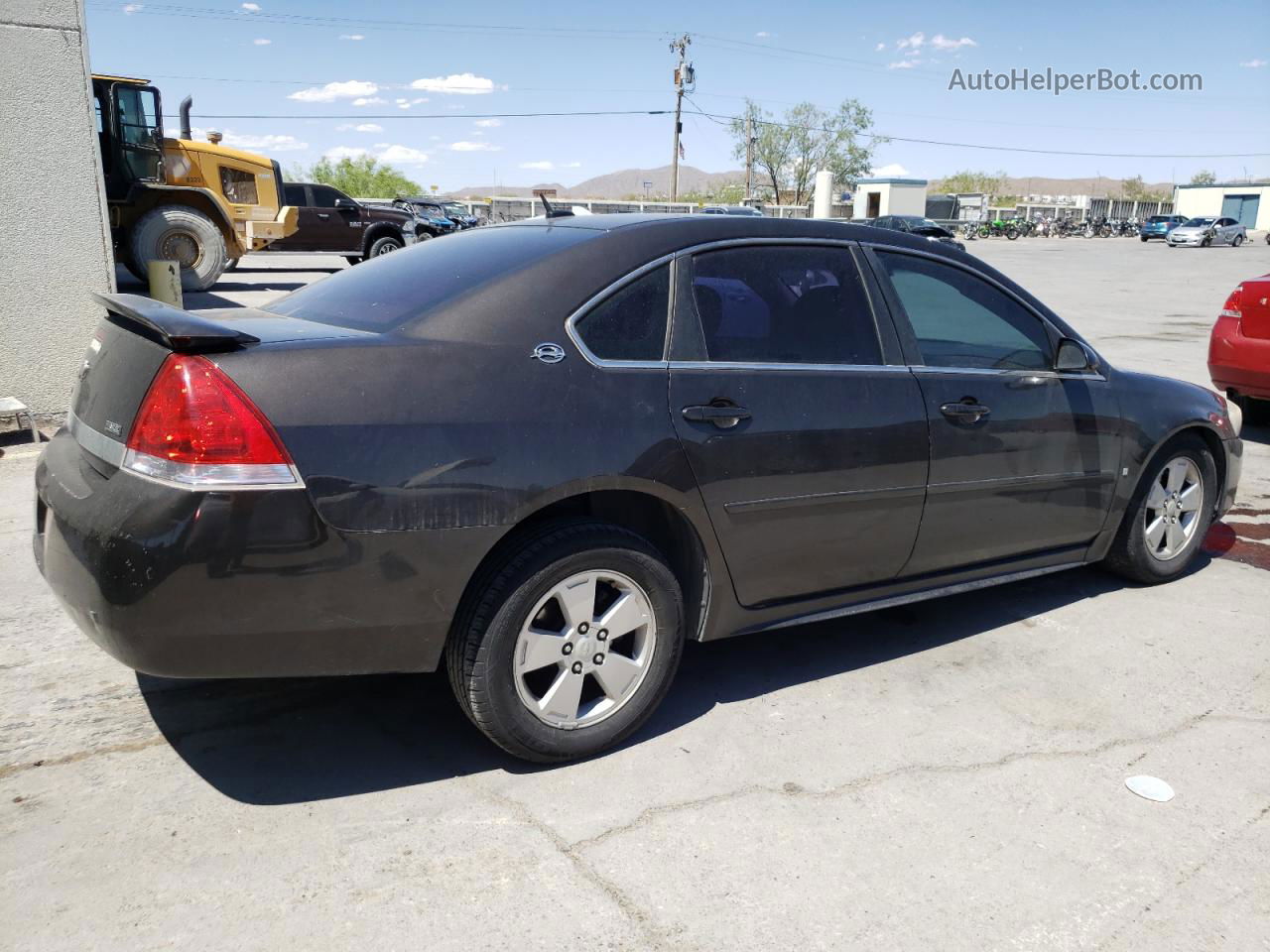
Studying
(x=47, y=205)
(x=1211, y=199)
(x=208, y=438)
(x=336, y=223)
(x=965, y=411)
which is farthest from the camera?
(x=1211, y=199)

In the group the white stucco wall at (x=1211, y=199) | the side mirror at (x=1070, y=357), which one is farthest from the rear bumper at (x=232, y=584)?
the white stucco wall at (x=1211, y=199)

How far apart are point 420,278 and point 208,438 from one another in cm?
105

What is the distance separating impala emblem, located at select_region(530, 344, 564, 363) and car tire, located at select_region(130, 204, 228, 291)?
44.5 ft

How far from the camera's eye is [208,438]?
2.49 meters

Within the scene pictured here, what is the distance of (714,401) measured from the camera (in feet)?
10.4

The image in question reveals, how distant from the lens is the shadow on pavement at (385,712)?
9.88ft

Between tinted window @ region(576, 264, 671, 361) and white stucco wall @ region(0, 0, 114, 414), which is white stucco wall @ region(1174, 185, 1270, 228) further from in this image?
tinted window @ region(576, 264, 671, 361)

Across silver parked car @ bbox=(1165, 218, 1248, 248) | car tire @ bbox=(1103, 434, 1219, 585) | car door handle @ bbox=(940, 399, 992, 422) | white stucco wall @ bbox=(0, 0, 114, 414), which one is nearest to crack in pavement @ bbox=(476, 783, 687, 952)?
car door handle @ bbox=(940, 399, 992, 422)

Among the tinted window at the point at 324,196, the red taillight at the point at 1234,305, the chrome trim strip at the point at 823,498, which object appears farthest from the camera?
the tinted window at the point at 324,196

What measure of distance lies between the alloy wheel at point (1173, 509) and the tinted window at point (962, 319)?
0.99 m

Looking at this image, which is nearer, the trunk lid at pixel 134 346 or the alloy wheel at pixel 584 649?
the trunk lid at pixel 134 346

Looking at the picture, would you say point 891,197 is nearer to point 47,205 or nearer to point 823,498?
point 47,205

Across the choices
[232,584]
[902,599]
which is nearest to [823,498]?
[902,599]

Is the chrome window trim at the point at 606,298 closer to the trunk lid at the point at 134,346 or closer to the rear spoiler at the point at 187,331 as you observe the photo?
the trunk lid at the point at 134,346
